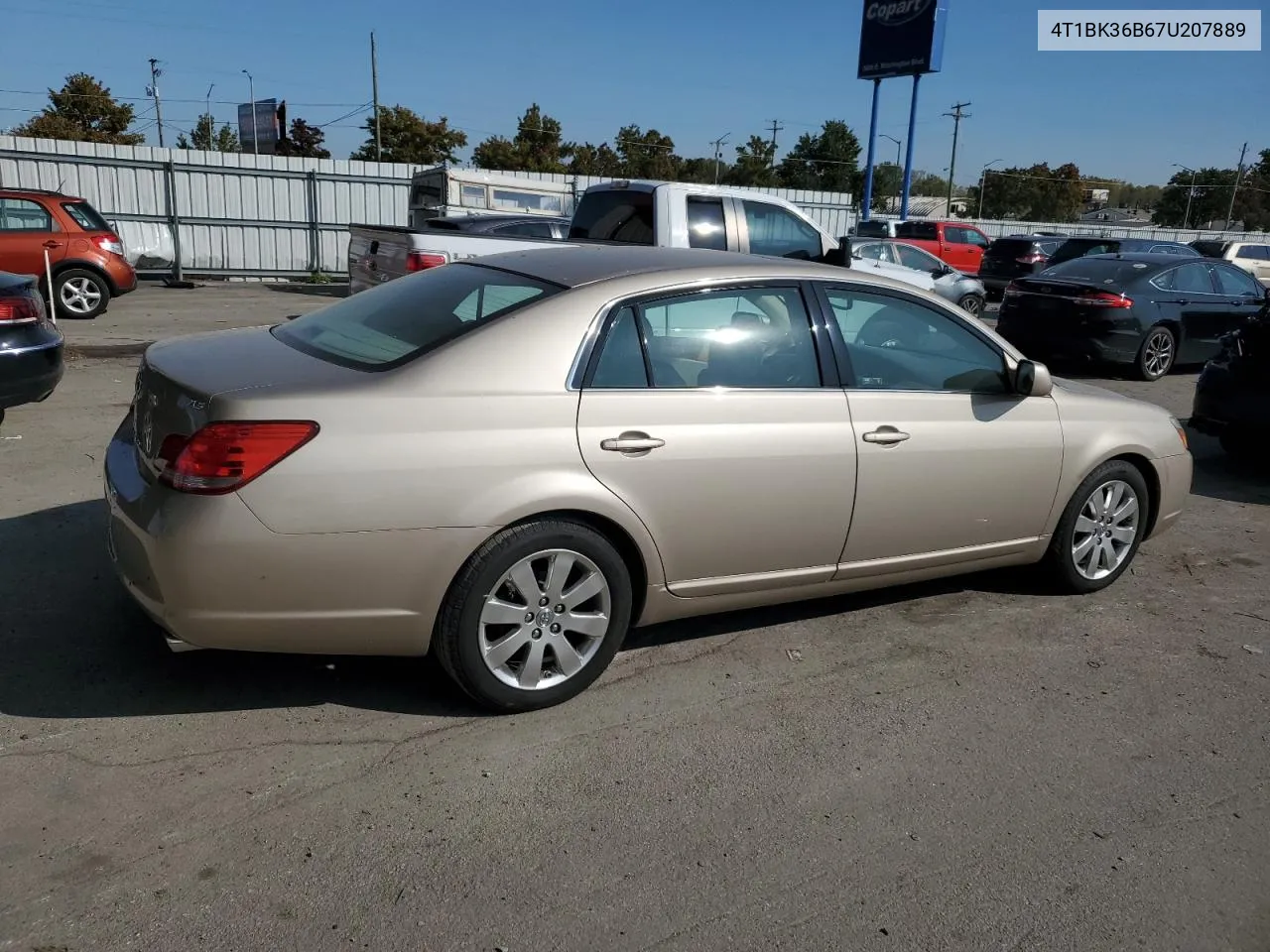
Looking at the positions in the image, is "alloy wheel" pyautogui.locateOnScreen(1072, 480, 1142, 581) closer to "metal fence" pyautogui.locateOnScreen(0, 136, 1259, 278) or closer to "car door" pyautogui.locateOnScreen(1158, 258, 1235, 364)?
"car door" pyautogui.locateOnScreen(1158, 258, 1235, 364)

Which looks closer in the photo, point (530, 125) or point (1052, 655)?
point (1052, 655)

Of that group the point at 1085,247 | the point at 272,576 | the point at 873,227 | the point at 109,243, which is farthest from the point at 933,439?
the point at 873,227

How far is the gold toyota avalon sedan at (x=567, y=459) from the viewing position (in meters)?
3.17

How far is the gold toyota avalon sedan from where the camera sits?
317 centimetres

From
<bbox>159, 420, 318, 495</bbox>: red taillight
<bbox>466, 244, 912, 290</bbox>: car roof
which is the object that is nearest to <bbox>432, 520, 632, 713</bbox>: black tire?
<bbox>159, 420, 318, 495</bbox>: red taillight

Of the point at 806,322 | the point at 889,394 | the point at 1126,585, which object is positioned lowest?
the point at 1126,585

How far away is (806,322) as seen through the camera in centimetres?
415

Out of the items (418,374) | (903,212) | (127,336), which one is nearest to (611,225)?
(127,336)

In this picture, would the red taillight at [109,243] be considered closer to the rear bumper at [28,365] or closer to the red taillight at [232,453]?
the rear bumper at [28,365]

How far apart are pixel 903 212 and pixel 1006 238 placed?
32.1ft

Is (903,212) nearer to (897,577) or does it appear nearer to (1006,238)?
(1006,238)

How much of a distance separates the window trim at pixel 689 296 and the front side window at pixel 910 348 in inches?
4.1

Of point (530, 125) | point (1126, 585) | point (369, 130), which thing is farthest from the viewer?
point (530, 125)

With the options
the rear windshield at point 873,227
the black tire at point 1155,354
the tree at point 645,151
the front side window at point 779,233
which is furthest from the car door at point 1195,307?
the tree at point 645,151
